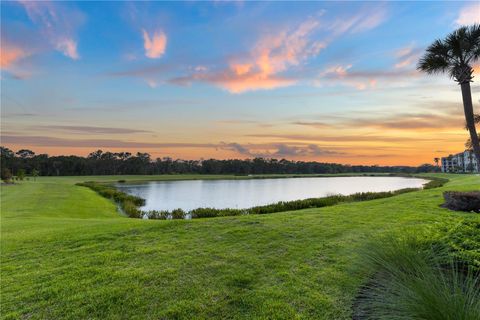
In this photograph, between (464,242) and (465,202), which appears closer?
(464,242)

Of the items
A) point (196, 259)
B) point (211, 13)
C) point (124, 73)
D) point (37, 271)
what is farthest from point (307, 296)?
point (124, 73)

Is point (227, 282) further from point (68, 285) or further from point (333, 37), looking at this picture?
point (333, 37)

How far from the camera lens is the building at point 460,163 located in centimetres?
9336

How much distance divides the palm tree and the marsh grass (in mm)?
12679

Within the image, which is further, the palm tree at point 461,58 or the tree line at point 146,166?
the tree line at point 146,166

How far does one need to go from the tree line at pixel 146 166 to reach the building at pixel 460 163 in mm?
7068

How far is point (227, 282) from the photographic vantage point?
4832 mm

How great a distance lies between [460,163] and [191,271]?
148211 millimetres

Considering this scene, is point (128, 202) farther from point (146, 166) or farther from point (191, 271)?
point (146, 166)

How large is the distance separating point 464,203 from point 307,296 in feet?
32.1

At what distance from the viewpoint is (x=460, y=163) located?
120500mm

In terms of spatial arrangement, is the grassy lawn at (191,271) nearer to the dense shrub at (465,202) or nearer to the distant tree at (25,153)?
the dense shrub at (465,202)

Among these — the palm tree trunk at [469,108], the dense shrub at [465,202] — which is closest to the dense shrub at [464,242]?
the dense shrub at [465,202]

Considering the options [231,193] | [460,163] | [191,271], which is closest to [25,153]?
[231,193]
